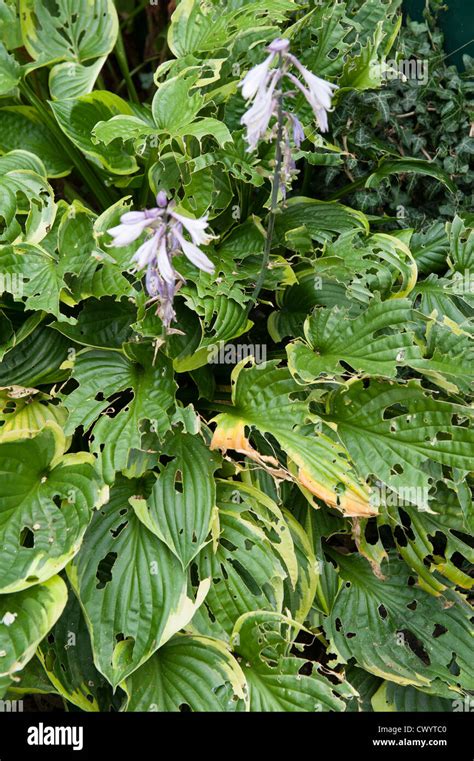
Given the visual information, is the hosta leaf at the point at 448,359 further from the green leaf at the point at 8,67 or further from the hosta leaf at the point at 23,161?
the green leaf at the point at 8,67

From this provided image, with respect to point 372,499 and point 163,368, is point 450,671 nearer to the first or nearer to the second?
point 372,499

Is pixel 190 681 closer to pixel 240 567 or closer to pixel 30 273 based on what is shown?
pixel 240 567

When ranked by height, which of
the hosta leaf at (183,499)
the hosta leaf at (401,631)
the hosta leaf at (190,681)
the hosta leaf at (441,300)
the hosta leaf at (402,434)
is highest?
the hosta leaf at (441,300)

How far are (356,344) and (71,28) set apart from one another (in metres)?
1.49

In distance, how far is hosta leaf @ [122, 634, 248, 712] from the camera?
172 centimetres

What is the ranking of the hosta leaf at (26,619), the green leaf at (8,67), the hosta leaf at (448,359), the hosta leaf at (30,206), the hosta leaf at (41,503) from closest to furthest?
the hosta leaf at (26,619) < the hosta leaf at (41,503) < the hosta leaf at (448,359) < the hosta leaf at (30,206) < the green leaf at (8,67)

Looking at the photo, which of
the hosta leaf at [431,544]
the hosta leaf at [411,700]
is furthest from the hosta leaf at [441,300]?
the hosta leaf at [411,700]

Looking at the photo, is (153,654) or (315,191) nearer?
(153,654)

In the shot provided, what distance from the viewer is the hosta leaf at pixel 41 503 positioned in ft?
5.56

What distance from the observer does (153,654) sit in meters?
1.83

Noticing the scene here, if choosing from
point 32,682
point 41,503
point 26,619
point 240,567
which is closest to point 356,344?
point 240,567

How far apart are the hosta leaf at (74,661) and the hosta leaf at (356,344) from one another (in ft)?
2.84

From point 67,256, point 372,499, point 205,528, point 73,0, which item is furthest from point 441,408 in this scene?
point 73,0

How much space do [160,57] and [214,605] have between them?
2435mm
